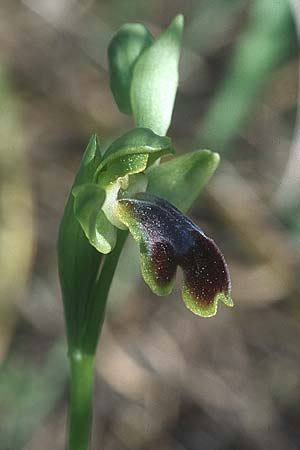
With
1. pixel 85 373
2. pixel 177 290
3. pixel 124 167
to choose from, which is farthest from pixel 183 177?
pixel 177 290

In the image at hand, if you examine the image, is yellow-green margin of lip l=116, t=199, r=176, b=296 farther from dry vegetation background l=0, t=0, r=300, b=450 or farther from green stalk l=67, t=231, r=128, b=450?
dry vegetation background l=0, t=0, r=300, b=450

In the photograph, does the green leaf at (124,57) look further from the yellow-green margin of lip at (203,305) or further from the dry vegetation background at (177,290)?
the dry vegetation background at (177,290)

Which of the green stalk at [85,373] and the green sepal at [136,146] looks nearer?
the green sepal at [136,146]

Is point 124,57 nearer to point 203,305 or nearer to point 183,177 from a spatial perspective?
point 183,177

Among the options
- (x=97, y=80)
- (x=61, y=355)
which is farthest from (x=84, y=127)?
(x=61, y=355)

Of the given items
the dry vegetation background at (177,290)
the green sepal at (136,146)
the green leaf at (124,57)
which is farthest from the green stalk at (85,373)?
the dry vegetation background at (177,290)

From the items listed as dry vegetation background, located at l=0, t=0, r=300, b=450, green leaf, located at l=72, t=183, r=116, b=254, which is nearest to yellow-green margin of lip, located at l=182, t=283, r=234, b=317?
green leaf, located at l=72, t=183, r=116, b=254
